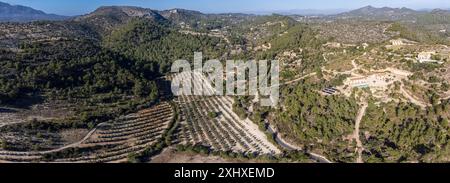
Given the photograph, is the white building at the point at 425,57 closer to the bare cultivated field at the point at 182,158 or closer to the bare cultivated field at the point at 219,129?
→ the bare cultivated field at the point at 219,129

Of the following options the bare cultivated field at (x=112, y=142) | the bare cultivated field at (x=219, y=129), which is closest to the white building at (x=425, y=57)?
the bare cultivated field at (x=219, y=129)

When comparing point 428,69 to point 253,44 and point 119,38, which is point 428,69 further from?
point 119,38

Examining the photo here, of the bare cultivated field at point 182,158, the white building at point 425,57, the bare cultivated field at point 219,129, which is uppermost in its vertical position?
the white building at point 425,57

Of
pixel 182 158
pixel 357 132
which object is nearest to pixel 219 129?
pixel 182 158

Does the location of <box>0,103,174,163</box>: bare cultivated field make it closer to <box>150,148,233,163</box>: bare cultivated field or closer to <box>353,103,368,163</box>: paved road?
<box>150,148,233,163</box>: bare cultivated field

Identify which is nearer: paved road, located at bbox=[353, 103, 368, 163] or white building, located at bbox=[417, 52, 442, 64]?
paved road, located at bbox=[353, 103, 368, 163]

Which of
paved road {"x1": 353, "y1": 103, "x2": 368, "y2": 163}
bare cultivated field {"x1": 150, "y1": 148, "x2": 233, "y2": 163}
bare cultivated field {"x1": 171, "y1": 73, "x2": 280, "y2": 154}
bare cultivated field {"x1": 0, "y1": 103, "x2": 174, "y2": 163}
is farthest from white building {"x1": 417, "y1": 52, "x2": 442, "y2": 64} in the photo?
bare cultivated field {"x1": 0, "y1": 103, "x2": 174, "y2": 163}

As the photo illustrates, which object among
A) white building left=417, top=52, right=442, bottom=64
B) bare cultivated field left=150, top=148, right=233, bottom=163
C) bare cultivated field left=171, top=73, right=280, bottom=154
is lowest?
bare cultivated field left=150, top=148, right=233, bottom=163

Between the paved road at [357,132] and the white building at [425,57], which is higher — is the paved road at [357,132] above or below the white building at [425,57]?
below

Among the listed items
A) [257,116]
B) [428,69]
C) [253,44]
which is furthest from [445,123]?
[253,44]

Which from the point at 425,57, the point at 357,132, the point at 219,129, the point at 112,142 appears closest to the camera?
the point at 112,142

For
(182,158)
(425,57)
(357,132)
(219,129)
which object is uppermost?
(425,57)

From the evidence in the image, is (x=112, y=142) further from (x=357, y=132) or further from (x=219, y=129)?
(x=357, y=132)
